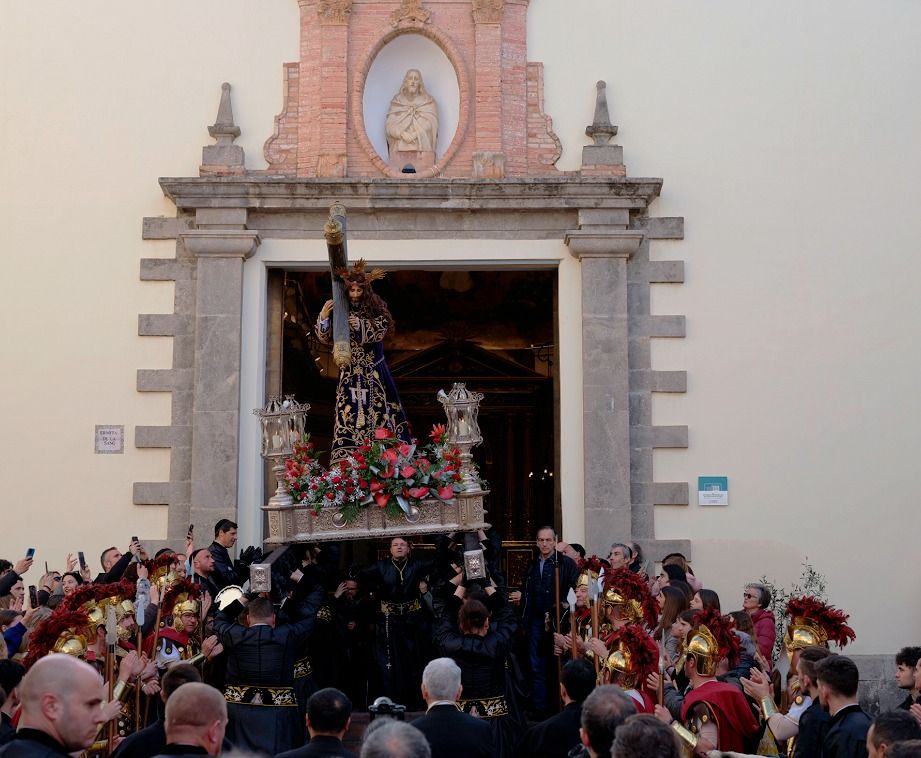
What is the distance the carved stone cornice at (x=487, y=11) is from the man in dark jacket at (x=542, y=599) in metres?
5.30

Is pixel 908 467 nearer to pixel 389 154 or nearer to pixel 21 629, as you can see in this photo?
pixel 389 154

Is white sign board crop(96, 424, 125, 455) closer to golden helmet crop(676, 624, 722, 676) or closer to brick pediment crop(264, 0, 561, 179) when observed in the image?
brick pediment crop(264, 0, 561, 179)

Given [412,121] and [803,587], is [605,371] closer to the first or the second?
[803,587]

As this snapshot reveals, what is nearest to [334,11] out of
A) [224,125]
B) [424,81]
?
[424,81]

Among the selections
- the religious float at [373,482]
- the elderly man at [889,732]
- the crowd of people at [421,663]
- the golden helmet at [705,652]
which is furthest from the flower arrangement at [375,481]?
the elderly man at [889,732]

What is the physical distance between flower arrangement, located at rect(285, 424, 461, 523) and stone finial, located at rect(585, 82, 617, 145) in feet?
13.9

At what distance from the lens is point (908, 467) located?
Result: 11.2 metres

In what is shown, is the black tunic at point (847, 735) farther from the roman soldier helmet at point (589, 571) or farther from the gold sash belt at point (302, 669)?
the gold sash belt at point (302, 669)

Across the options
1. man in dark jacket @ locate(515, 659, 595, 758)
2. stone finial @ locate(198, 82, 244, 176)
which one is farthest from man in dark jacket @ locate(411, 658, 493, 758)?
stone finial @ locate(198, 82, 244, 176)

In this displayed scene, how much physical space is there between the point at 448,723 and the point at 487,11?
8423 millimetres

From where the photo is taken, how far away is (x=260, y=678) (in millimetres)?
7492

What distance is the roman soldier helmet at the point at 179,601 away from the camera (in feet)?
26.1

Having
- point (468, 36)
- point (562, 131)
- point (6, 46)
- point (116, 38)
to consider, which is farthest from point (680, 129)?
point (6, 46)

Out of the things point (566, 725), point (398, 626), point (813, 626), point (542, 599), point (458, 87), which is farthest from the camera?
point (458, 87)
